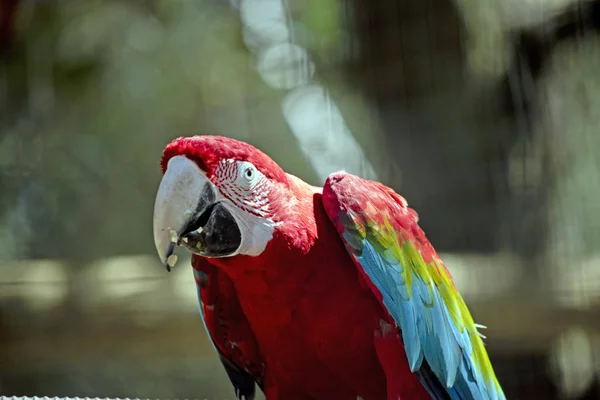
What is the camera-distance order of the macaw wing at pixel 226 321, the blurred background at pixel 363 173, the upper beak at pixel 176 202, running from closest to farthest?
the upper beak at pixel 176 202 → the macaw wing at pixel 226 321 → the blurred background at pixel 363 173

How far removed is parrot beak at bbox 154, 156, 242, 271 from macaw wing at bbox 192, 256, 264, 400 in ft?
0.81

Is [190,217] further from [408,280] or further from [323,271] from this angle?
[408,280]

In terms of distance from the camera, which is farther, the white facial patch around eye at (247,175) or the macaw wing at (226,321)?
the macaw wing at (226,321)

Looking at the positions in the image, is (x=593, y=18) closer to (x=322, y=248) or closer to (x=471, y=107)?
(x=471, y=107)

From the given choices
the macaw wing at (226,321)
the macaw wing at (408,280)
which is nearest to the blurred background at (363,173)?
the macaw wing at (226,321)

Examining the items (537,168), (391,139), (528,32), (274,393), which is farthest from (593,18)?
(274,393)

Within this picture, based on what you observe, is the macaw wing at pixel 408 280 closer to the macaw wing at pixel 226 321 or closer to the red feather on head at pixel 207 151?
the red feather on head at pixel 207 151

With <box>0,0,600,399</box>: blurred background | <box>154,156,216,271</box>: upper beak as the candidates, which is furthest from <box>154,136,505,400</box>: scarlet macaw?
<box>0,0,600,399</box>: blurred background

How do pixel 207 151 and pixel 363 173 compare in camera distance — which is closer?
pixel 207 151

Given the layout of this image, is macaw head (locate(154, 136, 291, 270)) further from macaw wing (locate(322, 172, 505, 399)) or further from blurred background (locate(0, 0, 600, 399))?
blurred background (locate(0, 0, 600, 399))

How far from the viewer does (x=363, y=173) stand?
8.49 ft

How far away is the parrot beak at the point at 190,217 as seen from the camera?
104cm

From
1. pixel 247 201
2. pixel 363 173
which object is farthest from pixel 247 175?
pixel 363 173

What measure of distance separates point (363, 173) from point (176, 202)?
1.62 m
